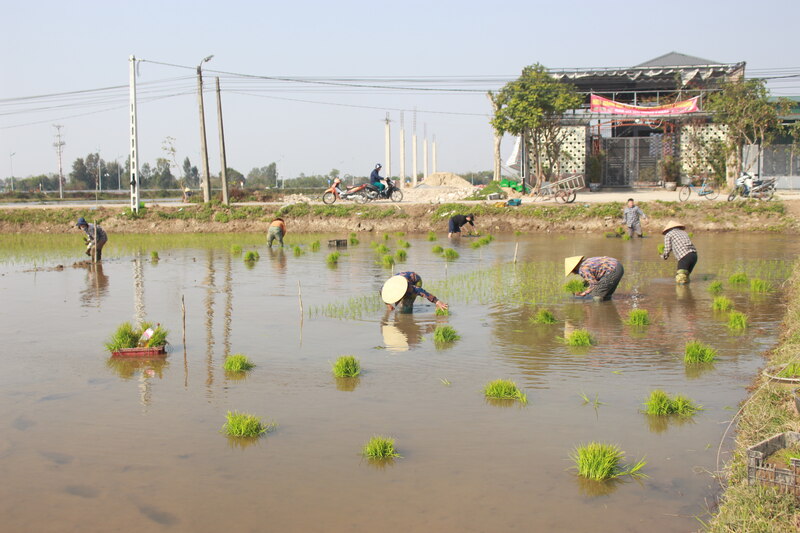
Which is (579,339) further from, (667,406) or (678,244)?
(678,244)

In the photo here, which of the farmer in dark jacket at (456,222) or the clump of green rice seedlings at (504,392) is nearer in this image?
the clump of green rice seedlings at (504,392)

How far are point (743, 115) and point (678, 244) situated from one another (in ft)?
63.2

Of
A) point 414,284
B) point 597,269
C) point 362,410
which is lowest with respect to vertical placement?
point 362,410

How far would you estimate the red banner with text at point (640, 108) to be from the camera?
3153cm

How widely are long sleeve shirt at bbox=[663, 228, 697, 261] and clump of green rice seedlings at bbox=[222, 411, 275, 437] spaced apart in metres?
9.25

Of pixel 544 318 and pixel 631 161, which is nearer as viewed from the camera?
pixel 544 318

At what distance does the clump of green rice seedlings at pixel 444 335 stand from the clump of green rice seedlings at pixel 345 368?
1.67m

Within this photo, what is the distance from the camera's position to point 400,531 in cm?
463

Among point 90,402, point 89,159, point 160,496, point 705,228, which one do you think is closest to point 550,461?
point 160,496

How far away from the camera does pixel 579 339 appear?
8953 millimetres

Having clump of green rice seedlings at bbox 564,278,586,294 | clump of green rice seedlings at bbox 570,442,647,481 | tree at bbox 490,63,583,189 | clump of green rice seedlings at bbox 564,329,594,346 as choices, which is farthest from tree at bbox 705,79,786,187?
clump of green rice seedlings at bbox 570,442,647,481

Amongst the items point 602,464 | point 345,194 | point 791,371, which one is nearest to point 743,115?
point 345,194

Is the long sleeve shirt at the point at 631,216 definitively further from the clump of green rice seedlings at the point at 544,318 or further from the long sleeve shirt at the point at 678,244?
the clump of green rice seedlings at the point at 544,318

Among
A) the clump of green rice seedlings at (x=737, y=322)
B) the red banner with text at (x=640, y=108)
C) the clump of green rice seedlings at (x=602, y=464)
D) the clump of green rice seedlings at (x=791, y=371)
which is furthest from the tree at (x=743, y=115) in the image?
the clump of green rice seedlings at (x=602, y=464)
